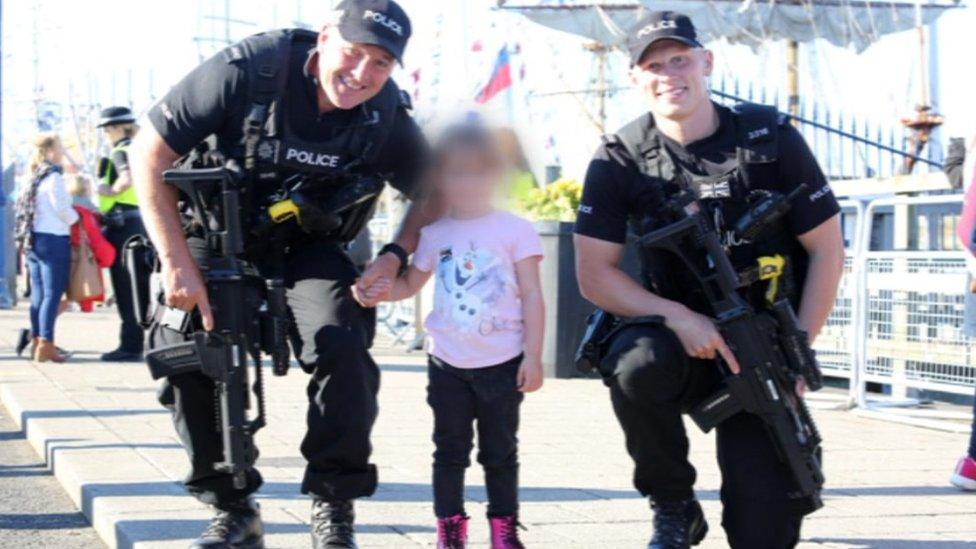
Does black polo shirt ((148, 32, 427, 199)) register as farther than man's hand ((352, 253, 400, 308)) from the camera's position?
No

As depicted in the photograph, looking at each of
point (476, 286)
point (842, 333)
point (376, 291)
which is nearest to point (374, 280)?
point (376, 291)

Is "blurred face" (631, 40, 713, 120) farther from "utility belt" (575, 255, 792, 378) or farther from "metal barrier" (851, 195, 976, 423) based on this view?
"metal barrier" (851, 195, 976, 423)

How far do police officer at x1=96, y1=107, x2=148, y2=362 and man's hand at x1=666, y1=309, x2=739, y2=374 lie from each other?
725 centimetres

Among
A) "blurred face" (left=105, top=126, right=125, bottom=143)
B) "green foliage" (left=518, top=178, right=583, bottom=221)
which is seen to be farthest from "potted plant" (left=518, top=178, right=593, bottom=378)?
"blurred face" (left=105, top=126, right=125, bottom=143)

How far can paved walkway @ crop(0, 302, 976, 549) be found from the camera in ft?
17.0

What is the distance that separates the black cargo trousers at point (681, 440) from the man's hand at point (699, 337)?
4 centimetres

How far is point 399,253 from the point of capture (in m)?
4.90

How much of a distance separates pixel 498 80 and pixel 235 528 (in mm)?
6916

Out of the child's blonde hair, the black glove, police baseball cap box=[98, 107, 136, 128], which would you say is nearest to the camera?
the black glove

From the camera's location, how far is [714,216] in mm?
4602

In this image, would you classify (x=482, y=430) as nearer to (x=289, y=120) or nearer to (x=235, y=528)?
(x=235, y=528)

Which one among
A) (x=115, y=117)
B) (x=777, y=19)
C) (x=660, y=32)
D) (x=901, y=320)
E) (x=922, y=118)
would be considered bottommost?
(x=901, y=320)

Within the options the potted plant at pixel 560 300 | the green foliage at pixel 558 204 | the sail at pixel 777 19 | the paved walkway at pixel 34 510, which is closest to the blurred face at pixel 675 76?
the paved walkway at pixel 34 510

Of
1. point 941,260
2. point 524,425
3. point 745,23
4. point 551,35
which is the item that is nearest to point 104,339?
point 524,425
